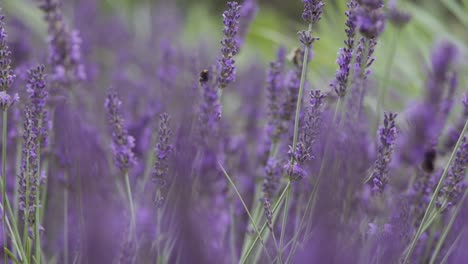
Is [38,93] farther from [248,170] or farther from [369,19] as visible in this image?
[248,170]

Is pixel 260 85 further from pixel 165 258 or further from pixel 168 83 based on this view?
pixel 165 258

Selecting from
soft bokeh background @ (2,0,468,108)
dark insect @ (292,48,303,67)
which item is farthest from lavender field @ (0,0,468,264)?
soft bokeh background @ (2,0,468,108)

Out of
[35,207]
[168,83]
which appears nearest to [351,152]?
[35,207]

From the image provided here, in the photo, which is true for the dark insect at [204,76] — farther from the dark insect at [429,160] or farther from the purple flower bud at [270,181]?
the dark insect at [429,160]

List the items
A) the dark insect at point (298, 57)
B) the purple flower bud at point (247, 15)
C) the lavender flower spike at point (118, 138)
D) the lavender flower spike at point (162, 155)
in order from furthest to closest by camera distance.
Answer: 1. the purple flower bud at point (247, 15)
2. the dark insect at point (298, 57)
3. the lavender flower spike at point (118, 138)
4. the lavender flower spike at point (162, 155)

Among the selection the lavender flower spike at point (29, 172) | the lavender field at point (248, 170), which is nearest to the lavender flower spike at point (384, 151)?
the lavender field at point (248, 170)

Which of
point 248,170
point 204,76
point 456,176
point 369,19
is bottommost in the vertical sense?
point 248,170

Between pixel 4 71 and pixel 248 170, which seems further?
pixel 248 170

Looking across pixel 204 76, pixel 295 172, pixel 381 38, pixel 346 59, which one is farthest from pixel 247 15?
pixel 381 38
